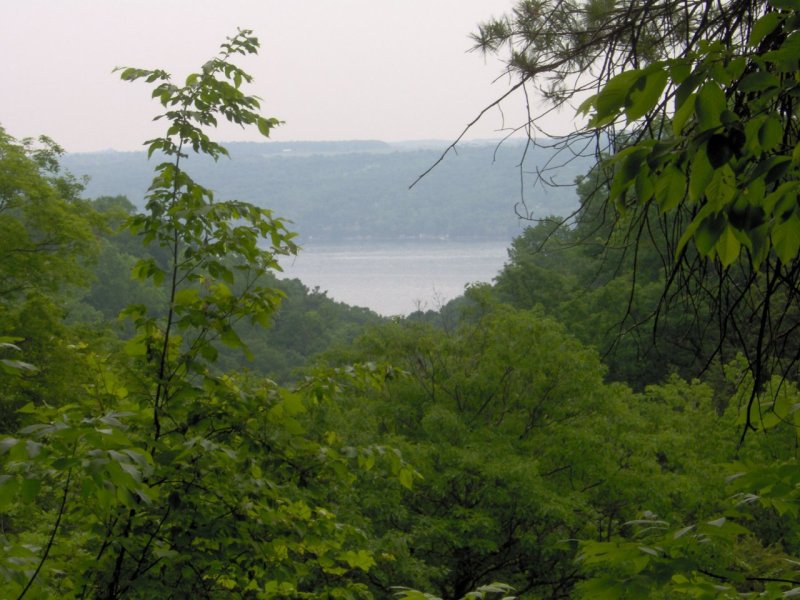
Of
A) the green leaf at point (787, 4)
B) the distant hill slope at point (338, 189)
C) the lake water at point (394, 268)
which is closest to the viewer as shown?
the green leaf at point (787, 4)

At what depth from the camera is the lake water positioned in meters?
95.7

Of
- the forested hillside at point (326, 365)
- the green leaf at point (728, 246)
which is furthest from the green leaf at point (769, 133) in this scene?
the green leaf at point (728, 246)

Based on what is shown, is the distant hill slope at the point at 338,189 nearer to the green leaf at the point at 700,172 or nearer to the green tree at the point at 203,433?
the green tree at the point at 203,433

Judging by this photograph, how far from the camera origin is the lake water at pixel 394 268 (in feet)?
314

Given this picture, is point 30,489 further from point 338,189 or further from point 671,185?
point 338,189

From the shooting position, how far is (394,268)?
405 ft

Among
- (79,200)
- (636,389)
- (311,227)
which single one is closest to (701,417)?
(636,389)

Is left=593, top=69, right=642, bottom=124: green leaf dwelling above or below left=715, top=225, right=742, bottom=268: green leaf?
above

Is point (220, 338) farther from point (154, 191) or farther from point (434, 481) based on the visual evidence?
point (434, 481)

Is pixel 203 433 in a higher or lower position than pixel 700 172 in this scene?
lower

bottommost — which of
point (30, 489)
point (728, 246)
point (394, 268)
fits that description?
point (394, 268)

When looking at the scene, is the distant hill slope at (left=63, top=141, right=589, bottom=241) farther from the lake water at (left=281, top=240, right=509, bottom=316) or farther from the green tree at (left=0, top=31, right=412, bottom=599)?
the green tree at (left=0, top=31, right=412, bottom=599)

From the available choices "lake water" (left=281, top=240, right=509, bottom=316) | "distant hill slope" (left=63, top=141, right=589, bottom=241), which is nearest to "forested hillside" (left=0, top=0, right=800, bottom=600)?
"lake water" (left=281, top=240, right=509, bottom=316)

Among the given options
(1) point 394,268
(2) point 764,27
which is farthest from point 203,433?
(1) point 394,268
